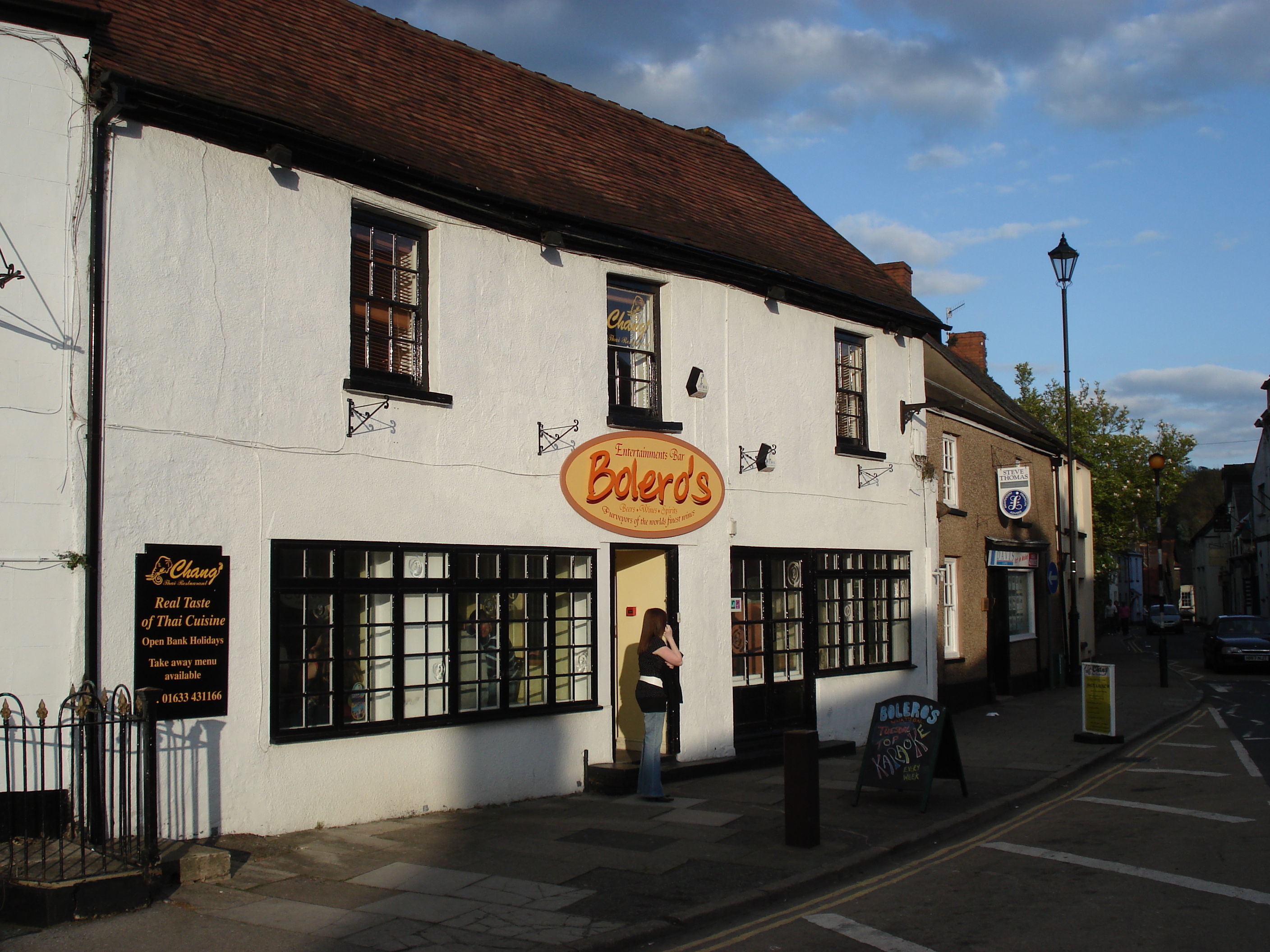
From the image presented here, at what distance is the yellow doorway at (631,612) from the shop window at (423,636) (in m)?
0.98

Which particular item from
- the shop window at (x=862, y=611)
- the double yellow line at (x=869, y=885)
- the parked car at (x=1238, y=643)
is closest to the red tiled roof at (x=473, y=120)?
the shop window at (x=862, y=611)

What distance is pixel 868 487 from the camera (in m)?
16.1

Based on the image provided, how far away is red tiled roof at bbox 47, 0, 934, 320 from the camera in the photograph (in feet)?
32.1

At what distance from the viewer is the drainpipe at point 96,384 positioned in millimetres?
7938

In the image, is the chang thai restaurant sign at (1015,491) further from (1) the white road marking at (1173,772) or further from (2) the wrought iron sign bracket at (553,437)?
(2) the wrought iron sign bracket at (553,437)

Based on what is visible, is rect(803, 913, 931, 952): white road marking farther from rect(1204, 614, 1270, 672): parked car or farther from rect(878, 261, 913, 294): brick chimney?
rect(1204, 614, 1270, 672): parked car

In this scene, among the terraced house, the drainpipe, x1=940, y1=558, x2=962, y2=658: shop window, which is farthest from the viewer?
x1=940, y1=558, x2=962, y2=658: shop window

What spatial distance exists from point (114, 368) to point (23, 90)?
208 centimetres

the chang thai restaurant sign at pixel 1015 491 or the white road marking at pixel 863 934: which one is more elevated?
the chang thai restaurant sign at pixel 1015 491

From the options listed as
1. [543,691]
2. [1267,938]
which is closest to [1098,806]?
[1267,938]

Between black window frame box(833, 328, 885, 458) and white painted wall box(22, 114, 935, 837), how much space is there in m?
2.27

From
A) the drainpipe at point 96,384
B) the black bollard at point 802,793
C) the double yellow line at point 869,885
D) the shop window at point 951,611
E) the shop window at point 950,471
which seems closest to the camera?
the double yellow line at point 869,885

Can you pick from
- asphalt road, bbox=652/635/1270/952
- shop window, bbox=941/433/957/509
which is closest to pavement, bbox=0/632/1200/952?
asphalt road, bbox=652/635/1270/952

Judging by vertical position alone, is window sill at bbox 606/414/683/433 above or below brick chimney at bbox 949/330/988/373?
below
